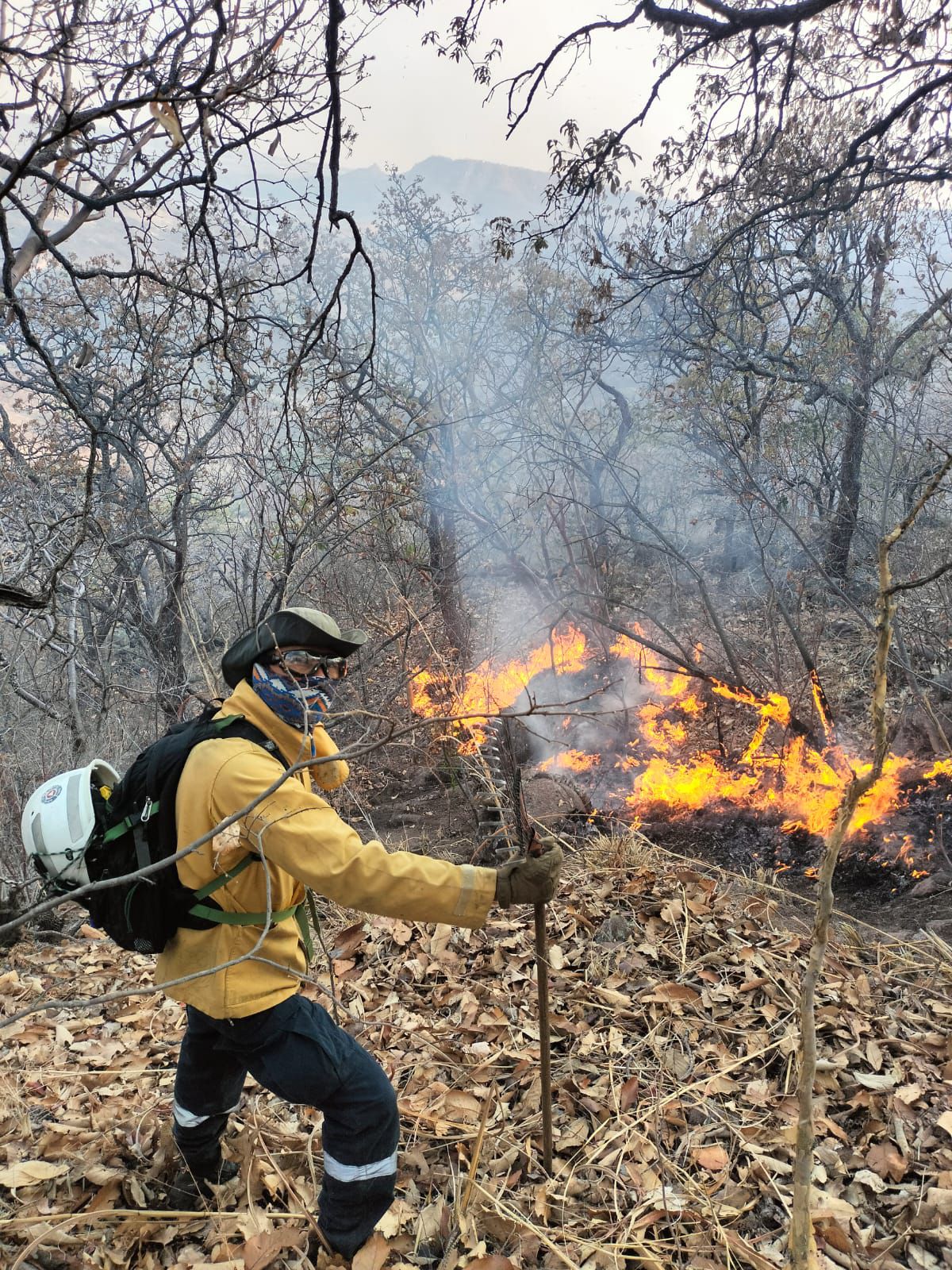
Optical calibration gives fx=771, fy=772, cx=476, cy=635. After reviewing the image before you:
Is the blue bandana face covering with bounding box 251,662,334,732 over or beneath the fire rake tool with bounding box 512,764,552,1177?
over

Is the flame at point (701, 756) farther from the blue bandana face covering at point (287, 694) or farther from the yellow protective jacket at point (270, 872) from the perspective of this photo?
the yellow protective jacket at point (270, 872)

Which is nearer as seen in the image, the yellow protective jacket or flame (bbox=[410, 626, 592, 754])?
the yellow protective jacket

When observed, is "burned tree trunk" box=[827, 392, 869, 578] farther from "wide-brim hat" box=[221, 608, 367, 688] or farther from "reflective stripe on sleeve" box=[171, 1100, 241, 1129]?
"reflective stripe on sleeve" box=[171, 1100, 241, 1129]

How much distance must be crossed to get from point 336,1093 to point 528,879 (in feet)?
2.93

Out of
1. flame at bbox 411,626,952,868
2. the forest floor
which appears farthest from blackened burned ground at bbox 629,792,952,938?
the forest floor

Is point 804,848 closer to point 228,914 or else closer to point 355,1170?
point 355,1170

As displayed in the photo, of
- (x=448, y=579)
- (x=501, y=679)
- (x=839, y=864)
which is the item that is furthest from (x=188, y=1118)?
(x=448, y=579)

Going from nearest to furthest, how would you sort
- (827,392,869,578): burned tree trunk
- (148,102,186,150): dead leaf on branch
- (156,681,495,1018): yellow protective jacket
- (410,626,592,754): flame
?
(156,681,495,1018): yellow protective jacket
(148,102,186,150): dead leaf on branch
(410,626,592,754): flame
(827,392,869,578): burned tree trunk

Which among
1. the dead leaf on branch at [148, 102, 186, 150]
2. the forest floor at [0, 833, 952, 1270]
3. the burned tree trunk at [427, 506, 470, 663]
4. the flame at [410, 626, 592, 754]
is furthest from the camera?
the burned tree trunk at [427, 506, 470, 663]

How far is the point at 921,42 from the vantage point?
578 cm

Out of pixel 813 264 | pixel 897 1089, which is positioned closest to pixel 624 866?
pixel 897 1089

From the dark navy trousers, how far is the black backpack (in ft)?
1.10

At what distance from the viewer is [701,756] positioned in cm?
828

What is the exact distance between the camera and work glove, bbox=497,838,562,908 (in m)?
2.48
